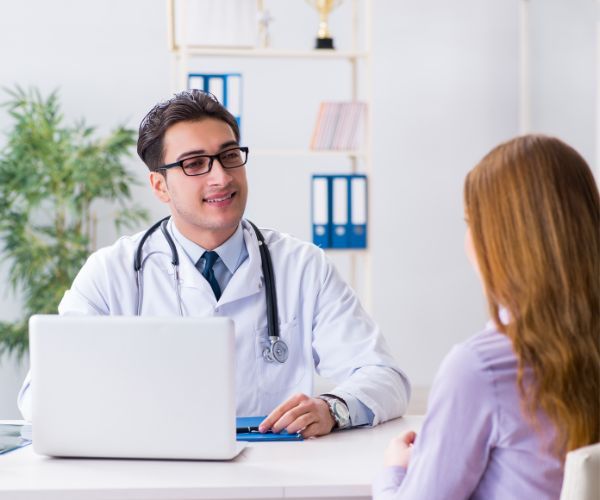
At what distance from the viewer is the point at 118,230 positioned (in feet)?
14.6

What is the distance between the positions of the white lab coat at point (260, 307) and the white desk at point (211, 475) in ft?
1.47

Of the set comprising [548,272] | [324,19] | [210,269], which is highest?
[324,19]

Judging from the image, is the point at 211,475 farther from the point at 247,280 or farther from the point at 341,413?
the point at 247,280

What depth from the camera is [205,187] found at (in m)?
2.26

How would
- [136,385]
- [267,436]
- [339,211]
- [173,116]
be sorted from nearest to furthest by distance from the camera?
[136,385] < [267,436] < [173,116] < [339,211]

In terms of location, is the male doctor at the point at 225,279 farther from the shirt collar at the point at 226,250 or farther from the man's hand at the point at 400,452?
the man's hand at the point at 400,452

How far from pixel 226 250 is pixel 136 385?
2.35 ft

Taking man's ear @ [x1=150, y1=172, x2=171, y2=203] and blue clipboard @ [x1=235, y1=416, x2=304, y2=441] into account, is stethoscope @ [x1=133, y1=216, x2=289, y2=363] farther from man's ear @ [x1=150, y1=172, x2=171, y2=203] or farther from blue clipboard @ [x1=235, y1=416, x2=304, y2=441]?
blue clipboard @ [x1=235, y1=416, x2=304, y2=441]

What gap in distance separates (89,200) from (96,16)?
1.01 meters

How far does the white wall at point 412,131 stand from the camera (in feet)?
16.0

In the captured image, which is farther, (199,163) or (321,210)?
(321,210)

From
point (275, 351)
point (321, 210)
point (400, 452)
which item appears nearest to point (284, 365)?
point (275, 351)

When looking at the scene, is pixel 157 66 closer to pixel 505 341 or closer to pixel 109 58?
pixel 109 58

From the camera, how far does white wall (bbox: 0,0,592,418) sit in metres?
4.88
